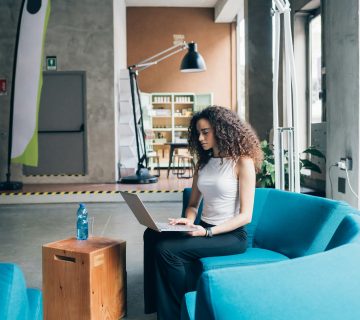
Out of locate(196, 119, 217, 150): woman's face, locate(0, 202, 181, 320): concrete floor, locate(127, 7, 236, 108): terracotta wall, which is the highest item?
locate(127, 7, 236, 108): terracotta wall

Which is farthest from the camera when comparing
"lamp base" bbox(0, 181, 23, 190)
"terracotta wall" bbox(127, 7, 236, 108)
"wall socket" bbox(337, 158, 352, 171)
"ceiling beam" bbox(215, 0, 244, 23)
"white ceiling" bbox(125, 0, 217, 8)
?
"terracotta wall" bbox(127, 7, 236, 108)

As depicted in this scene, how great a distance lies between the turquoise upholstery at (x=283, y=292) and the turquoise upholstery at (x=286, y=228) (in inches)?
32.9

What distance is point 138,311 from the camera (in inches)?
114

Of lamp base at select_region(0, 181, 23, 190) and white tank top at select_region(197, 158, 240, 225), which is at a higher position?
white tank top at select_region(197, 158, 240, 225)

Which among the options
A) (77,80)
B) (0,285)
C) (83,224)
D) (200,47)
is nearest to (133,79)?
(77,80)

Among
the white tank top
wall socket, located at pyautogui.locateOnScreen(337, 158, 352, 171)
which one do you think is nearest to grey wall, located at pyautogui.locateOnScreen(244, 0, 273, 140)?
wall socket, located at pyautogui.locateOnScreen(337, 158, 352, 171)

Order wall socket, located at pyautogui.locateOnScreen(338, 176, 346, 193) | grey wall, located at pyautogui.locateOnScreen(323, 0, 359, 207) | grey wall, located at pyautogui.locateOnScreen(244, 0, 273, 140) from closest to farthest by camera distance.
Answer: grey wall, located at pyautogui.locateOnScreen(323, 0, 359, 207) < wall socket, located at pyautogui.locateOnScreen(338, 176, 346, 193) < grey wall, located at pyautogui.locateOnScreen(244, 0, 273, 140)

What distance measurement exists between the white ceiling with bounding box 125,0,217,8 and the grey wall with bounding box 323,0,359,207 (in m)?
7.53

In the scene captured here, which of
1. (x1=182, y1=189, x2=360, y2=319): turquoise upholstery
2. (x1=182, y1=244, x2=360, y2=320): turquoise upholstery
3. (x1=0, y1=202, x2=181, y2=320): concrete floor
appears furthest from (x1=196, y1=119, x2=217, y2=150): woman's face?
(x1=182, y1=244, x2=360, y2=320): turquoise upholstery

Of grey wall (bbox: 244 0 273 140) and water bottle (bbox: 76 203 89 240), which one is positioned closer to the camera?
water bottle (bbox: 76 203 89 240)

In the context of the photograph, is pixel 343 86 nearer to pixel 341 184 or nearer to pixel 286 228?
pixel 341 184

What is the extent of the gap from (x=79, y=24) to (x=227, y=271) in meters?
8.18

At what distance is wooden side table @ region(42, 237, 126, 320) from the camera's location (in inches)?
98.0

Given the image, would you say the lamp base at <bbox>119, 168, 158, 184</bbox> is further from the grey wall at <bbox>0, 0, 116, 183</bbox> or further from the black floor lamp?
the grey wall at <bbox>0, 0, 116, 183</bbox>
